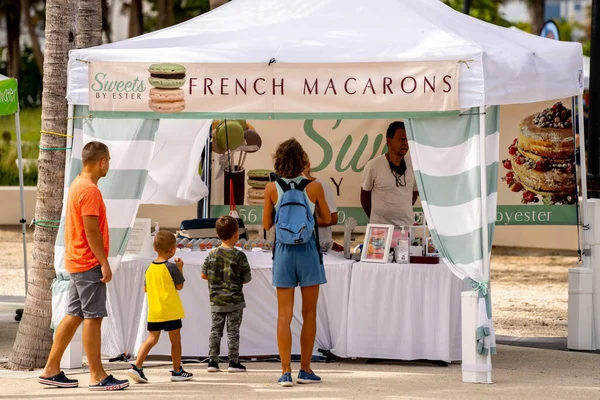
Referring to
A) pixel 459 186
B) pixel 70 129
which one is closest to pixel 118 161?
pixel 70 129

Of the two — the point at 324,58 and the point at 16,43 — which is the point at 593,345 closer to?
the point at 324,58

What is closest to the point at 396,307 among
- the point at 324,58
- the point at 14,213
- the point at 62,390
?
the point at 324,58

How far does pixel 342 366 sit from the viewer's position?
8.34 m

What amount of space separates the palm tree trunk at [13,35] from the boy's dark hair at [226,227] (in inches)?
1228

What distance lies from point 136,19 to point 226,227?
31410 millimetres

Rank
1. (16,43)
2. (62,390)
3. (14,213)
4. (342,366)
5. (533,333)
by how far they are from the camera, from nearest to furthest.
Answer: (62,390) < (342,366) < (533,333) < (14,213) < (16,43)

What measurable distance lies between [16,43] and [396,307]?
34547 mm

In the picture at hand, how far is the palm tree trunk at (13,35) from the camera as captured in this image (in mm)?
39000

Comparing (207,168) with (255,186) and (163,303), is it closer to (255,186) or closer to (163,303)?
(255,186)

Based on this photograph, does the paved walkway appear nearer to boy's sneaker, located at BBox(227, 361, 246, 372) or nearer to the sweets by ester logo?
boy's sneaker, located at BBox(227, 361, 246, 372)

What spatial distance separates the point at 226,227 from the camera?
7.76 metres

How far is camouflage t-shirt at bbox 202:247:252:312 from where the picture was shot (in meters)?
7.82

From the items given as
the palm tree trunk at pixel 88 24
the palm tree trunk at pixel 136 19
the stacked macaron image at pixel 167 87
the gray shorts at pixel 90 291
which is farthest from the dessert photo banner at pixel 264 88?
the palm tree trunk at pixel 136 19

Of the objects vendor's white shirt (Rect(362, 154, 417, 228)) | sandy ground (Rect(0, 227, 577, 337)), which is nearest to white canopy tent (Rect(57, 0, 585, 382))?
vendor's white shirt (Rect(362, 154, 417, 228))
